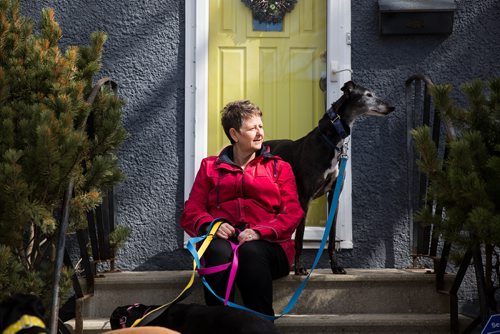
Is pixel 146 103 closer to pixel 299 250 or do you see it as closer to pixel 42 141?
pixel 299 250

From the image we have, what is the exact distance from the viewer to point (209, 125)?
5641mm

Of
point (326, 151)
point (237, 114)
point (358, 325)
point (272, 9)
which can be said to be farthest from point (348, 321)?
point (272, 9)

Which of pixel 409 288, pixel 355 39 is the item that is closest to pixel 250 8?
pixel 355 39

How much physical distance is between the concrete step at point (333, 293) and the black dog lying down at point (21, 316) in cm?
193

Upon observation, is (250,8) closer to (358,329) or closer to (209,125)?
(209,125)

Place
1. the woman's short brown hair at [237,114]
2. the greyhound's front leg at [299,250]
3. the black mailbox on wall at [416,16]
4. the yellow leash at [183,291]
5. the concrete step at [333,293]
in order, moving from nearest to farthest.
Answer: the yellow leash at [183,291]
the woman's short brown hair at [237,114]
the concrete step at [333,293]
the greyhound's front leg at [299,250]
the black mailbox on wall at [416,16]

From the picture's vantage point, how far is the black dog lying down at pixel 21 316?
8.25ft

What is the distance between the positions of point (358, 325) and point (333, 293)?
0.40 m

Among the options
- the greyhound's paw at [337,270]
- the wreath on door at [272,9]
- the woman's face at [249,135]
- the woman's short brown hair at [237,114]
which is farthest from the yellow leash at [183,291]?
the wreath on door at [272,9]

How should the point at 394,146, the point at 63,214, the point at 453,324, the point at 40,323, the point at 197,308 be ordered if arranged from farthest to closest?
the point at 394,146
the point at 453,324
the point at 63,214
the point at 197,308
the point at 40,323

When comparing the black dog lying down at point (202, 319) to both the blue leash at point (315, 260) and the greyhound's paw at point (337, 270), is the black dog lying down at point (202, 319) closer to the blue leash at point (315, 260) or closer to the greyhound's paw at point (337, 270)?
the blue leash at point (315, 260)

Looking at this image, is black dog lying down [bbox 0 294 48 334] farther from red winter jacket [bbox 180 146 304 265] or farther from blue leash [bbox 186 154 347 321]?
red winter jacket [bbox 180 146 304 265]

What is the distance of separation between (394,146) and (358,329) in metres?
1.68

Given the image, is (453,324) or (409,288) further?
(409,288)
